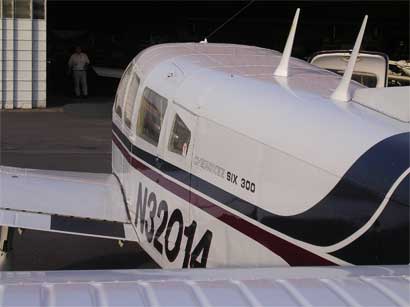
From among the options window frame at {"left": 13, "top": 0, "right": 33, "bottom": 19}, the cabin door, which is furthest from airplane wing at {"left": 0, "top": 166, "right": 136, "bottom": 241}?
window frame at {"left": 13, "top": 0, "right": 33, "bottom": 19}

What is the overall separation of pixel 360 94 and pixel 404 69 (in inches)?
210

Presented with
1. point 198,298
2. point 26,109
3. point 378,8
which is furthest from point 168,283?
point 378,8

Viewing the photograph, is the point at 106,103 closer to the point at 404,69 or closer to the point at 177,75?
the point at 404,69

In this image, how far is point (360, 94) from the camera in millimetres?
3176

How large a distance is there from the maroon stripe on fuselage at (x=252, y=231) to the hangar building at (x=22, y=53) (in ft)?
48.3

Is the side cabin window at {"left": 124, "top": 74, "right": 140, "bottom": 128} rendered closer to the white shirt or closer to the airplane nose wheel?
the airplane nose wheel

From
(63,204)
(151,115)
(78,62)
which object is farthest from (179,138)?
(78,62)

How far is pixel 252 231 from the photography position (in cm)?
320

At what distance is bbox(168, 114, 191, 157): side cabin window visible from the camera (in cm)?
386

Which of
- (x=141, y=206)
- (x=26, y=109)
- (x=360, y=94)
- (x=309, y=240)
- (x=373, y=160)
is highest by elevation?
(x=360, y=94)

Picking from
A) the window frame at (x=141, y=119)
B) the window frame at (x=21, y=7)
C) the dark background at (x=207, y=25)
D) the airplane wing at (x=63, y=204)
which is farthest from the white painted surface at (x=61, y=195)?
the dark background at (x=207, y=25)

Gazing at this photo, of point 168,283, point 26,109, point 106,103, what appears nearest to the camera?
point 168,283

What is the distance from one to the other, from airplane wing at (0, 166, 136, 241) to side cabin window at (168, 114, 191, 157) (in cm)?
111

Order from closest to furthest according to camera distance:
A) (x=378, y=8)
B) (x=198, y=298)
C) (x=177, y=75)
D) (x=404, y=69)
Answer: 1. (x=198, y=298)
2. (x=177, y=75)
3. (x=404, y=69)
4. (x=378, y=8)
